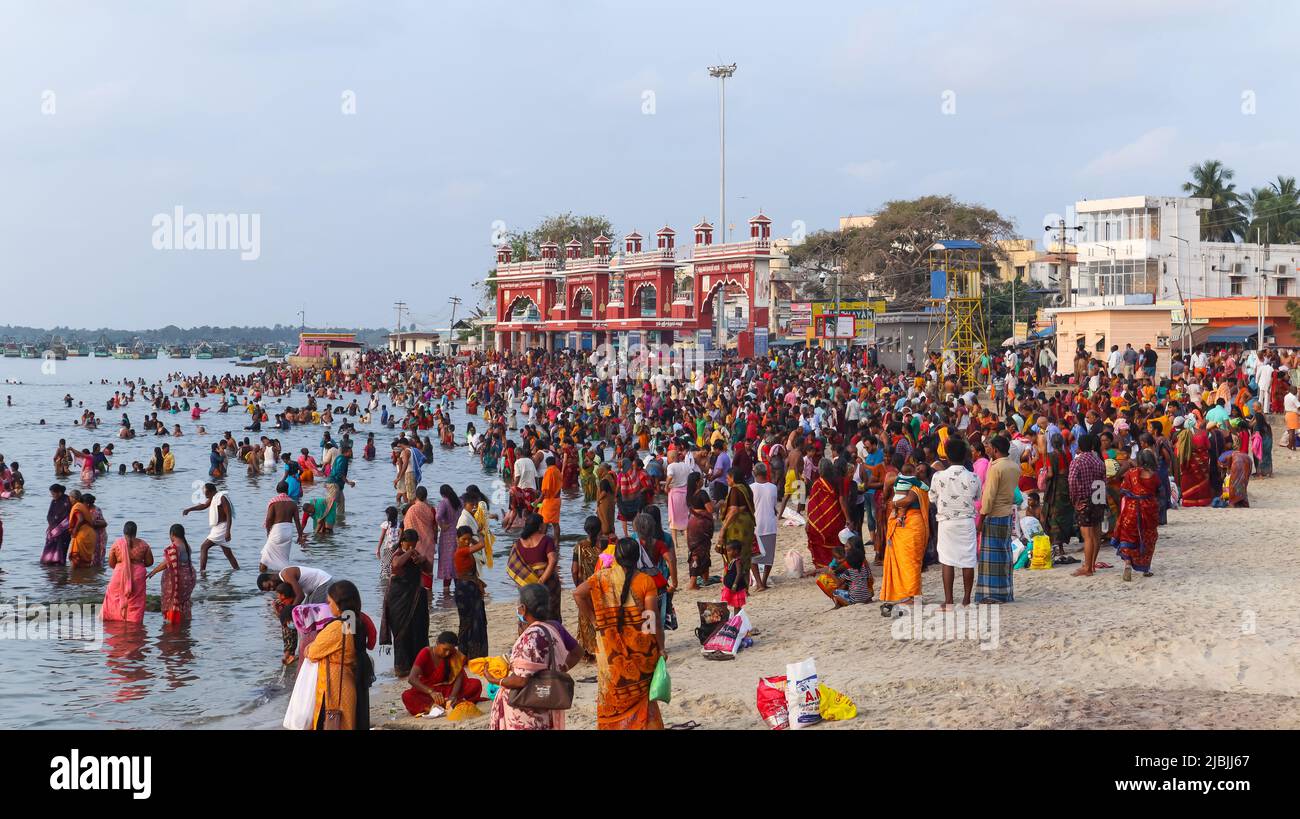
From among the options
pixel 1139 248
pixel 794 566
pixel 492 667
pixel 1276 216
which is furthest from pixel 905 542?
pixel 1276 216

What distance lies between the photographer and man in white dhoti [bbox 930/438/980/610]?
30.3 feet

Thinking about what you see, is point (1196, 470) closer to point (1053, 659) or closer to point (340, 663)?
point (1053, 659)

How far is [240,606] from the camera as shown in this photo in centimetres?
1341

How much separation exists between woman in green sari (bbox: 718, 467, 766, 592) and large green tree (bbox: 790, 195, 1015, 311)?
45867mm

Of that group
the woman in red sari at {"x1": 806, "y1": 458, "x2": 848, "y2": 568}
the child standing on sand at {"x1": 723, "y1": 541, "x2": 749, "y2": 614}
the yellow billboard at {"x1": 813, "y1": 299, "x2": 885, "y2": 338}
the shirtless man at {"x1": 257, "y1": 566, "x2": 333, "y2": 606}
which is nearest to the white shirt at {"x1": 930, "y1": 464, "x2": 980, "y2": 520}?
the woman in red sari at {"x1": 806, "y1": 458, "x2": 848, "y2": 568}

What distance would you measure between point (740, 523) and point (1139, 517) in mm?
3540

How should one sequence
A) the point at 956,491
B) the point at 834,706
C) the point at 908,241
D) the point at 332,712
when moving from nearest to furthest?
the point at 332,712 < the point at 834,706 < the point at 956,491 < the point at 908,241

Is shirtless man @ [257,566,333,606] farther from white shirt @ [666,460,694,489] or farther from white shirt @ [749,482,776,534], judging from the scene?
white shirt @ [666,460,694,489]

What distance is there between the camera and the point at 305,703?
19.7ft

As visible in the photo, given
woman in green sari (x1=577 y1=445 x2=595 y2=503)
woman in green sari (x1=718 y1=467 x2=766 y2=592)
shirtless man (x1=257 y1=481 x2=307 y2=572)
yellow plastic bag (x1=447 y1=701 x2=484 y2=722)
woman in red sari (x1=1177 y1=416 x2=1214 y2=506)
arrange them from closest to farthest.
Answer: yellow plastic bag (x1=447 y1=701 x2=484 y2=722) < woman in green sari (x1=718 y1=467 x2=766 y2=592) < shirtless man (x1=257 y1=481 x2=307 y2=572) < woman in red sari (x1=1177 y1=416 x2=1214 y2=506) < woman in green sari (x1=577 y1=445 x2=595 y2=503)

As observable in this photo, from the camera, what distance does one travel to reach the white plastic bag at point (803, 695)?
7268 millimetres
